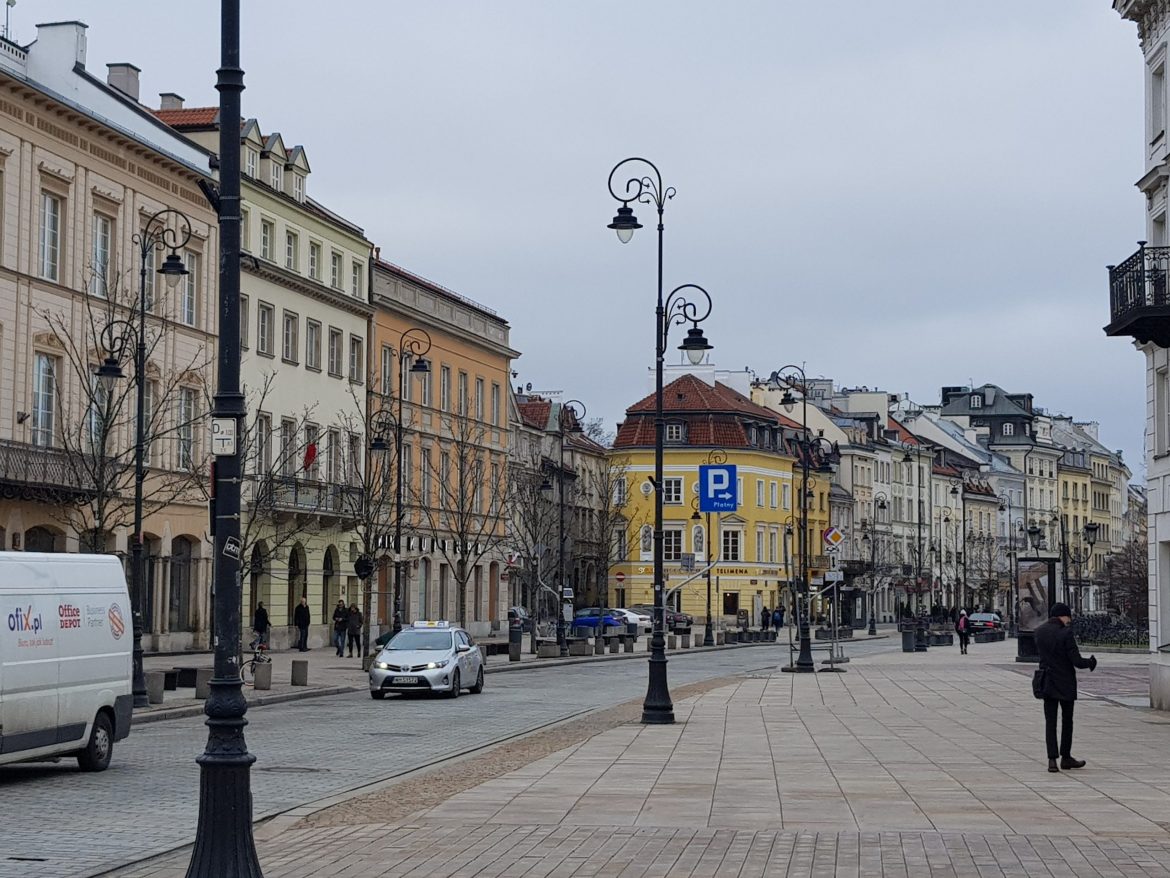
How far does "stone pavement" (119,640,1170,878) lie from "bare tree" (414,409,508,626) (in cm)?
4440

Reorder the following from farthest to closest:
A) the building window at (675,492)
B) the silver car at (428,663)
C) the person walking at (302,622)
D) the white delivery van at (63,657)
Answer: the building window at (675,492), the person walking at (302,622), the silver car at (428,663), the white delivery van at (63,657)

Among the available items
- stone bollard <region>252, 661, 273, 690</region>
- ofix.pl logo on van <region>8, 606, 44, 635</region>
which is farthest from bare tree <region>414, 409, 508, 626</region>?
ofix.pl logo on van <region>8, 606, 44, 635</region>

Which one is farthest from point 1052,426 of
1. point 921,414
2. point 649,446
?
point 649,446

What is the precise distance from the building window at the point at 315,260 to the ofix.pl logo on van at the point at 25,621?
144 feet

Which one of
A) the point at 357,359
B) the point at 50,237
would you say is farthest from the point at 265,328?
the point at 50,237

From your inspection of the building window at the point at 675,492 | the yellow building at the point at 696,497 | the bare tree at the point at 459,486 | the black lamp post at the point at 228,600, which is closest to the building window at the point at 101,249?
the bare tree at the point at 459,486

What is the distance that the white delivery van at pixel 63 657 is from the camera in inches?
672

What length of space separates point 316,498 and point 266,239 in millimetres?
8752

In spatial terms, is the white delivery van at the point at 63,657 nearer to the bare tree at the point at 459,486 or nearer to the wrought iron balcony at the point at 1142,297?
the wrought iron balcony at the point at 1142,297

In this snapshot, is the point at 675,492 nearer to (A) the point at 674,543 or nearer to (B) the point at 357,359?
(A) the point at 674,543

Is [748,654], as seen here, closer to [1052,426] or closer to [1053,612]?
[1053,612]

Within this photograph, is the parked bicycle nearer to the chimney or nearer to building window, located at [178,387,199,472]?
building window, located at [178,387,199,472]

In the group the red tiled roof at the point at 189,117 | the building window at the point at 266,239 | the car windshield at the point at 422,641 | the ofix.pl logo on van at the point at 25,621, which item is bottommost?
the car windshield at the point at 422,641

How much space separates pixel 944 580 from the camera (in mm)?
133625
